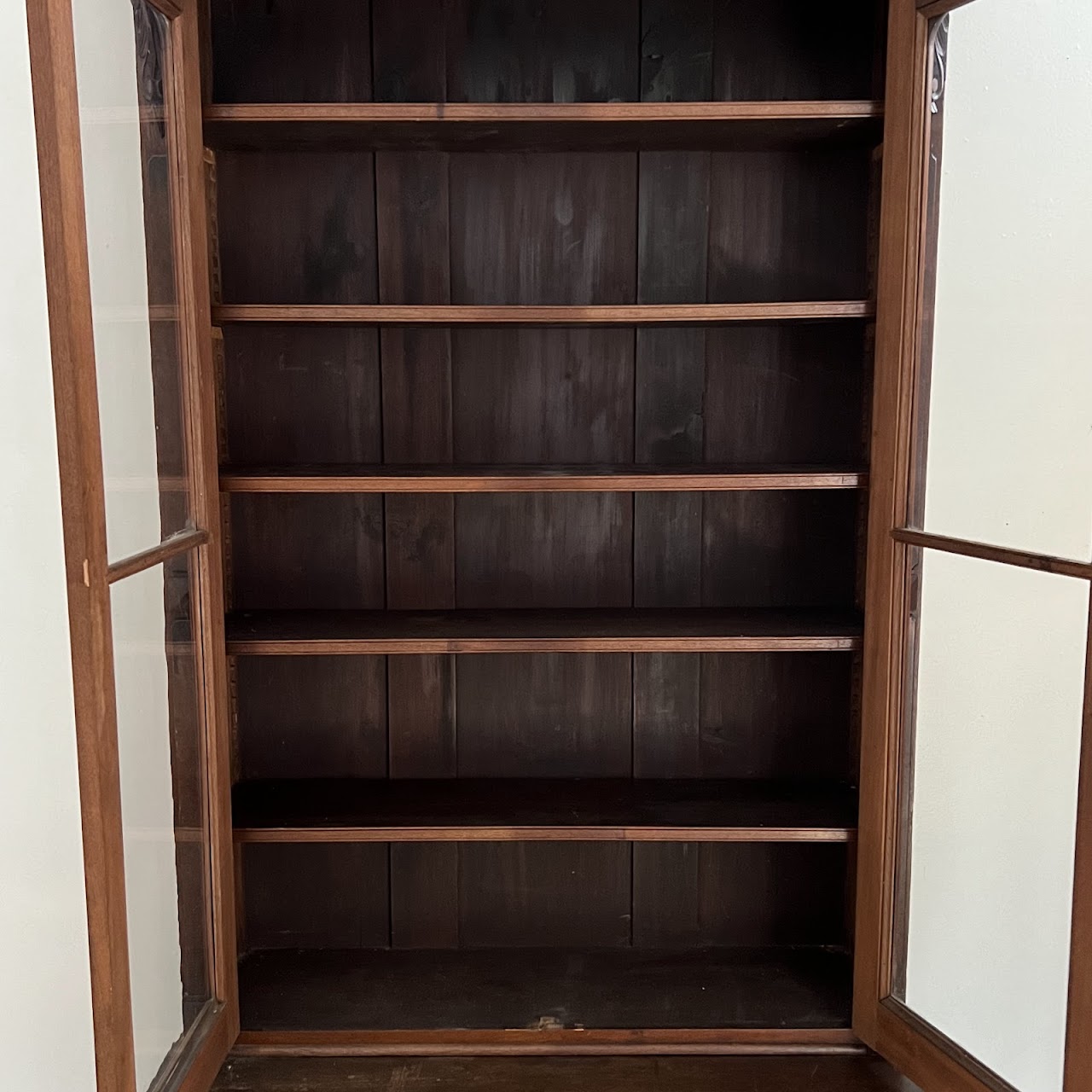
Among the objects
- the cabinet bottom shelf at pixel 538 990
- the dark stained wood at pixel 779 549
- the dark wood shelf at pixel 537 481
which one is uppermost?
the dark wood shelf at pixel 537 481

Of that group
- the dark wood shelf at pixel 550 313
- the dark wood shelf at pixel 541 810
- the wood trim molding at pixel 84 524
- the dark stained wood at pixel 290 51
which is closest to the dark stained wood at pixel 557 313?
the dark wood shelf at pixel 550 313

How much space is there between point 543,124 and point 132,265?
0.79 metres

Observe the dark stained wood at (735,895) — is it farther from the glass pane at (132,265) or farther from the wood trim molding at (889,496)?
the glass pane at (132,265)

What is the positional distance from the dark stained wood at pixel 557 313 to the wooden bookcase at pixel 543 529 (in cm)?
2

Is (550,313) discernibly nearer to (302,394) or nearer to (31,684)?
(302,394)

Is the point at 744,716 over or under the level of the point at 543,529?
under

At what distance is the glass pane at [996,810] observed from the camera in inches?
67.5

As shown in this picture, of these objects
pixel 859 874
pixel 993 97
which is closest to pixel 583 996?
pixel 859 874

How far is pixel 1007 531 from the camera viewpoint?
1.80 m

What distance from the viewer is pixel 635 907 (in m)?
2.54

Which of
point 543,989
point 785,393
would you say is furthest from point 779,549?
point 543,989

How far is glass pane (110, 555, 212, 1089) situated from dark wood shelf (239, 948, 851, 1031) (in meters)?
0.35

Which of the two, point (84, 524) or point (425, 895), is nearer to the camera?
point (84, 524)

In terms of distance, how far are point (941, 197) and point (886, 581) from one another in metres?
0.68
